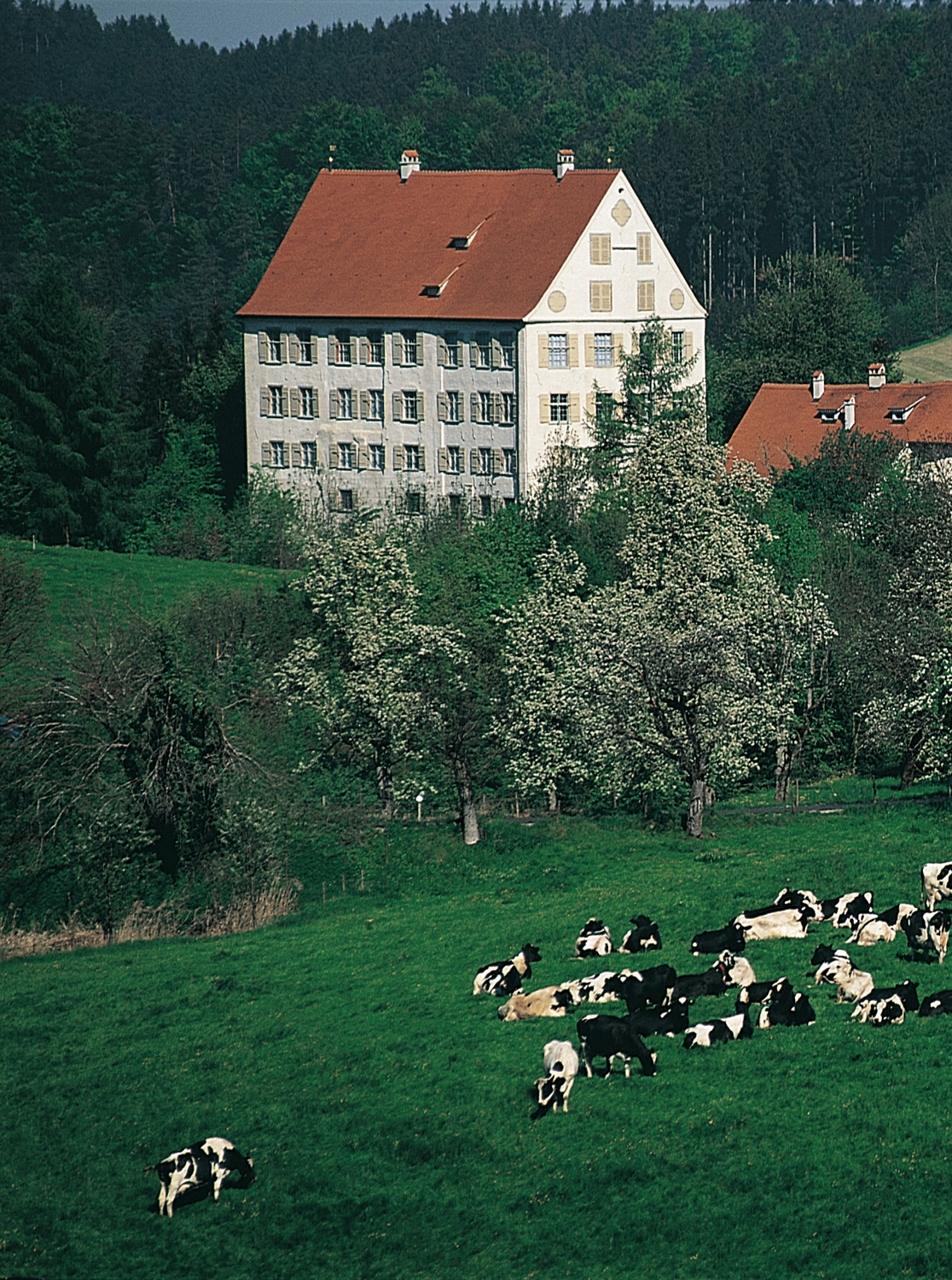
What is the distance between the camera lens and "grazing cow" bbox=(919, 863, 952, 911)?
3403cm

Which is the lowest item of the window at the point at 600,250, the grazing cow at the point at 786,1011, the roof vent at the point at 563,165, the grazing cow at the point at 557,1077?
the grazing cow at the point at 557,1077

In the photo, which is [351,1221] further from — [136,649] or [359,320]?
[359,320]

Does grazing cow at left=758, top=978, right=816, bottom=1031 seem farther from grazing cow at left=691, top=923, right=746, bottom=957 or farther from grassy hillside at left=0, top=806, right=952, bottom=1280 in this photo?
grazing cow at left=691, top=923, right=746, bottom=957

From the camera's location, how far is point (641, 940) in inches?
1337

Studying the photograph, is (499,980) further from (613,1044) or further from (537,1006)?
(613,1044)

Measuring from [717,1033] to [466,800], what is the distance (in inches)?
808

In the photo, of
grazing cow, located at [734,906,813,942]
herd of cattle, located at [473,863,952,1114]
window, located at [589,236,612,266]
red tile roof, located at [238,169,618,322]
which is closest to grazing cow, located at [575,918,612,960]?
herd of cattle, located at [473,863,952,1114]

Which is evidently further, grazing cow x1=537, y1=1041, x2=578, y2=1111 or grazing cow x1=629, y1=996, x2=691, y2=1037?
grazing cow x1=629, y1=996, x2=691, y2=1037

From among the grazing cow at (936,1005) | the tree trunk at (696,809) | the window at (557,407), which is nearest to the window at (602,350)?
the window at (557,407)

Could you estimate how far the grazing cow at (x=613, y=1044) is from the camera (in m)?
27.3

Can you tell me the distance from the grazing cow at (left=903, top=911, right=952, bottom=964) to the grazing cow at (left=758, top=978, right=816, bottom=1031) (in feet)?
10.8

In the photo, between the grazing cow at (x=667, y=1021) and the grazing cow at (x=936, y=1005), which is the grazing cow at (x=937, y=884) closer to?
the grazing cow at (x=936, y=1005)

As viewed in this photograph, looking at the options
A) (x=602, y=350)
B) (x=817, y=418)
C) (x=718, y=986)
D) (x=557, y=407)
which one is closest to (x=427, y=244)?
(x=602, y=350)

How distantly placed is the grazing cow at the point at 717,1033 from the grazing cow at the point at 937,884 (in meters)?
7.10
